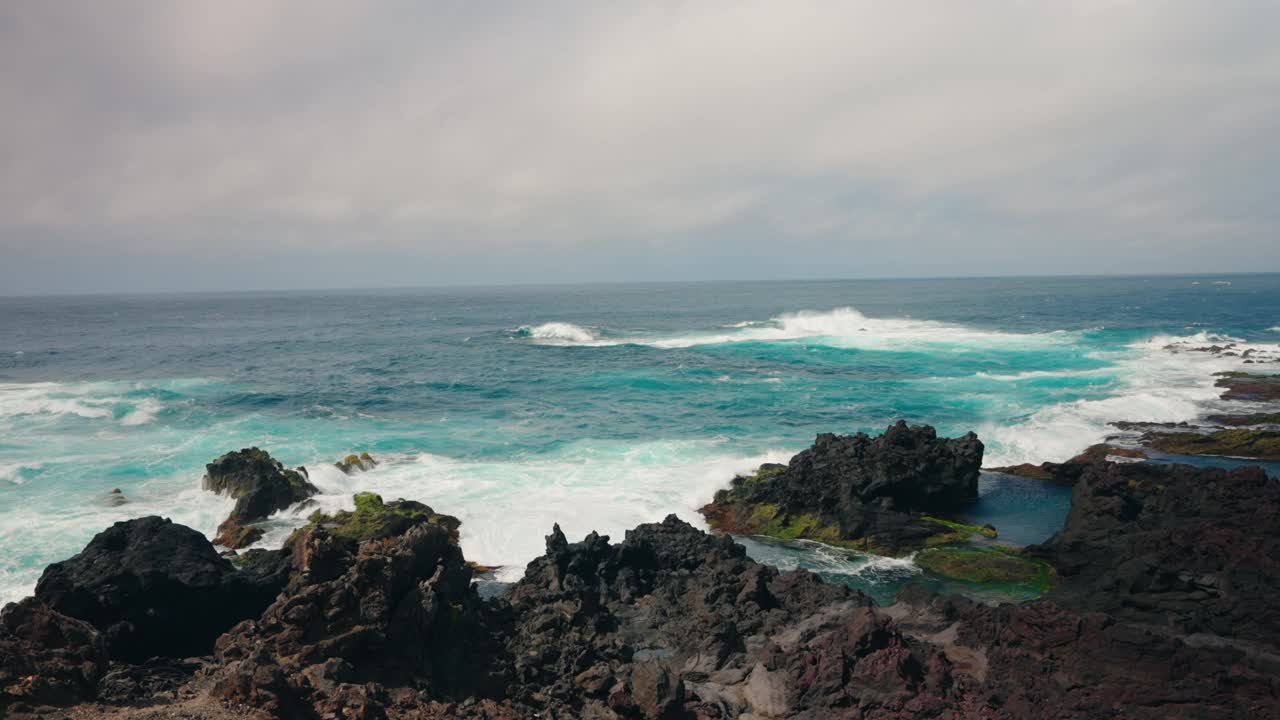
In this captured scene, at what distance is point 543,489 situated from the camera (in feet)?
85.6

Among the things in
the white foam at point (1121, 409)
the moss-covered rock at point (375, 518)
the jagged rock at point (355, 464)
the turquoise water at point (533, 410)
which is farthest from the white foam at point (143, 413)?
the white foam at point (1121, 409)

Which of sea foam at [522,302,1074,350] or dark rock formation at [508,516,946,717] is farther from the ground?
sea foam at [522,302,1074,350]

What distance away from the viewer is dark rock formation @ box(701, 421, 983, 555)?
69.4 ft

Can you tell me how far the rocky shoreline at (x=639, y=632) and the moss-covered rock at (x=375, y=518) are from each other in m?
4.77

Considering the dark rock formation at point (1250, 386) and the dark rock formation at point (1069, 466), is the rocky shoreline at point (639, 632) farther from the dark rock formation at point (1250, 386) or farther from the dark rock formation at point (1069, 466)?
the dark rock formation at point (1250, 386)

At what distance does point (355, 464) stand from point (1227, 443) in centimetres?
3541

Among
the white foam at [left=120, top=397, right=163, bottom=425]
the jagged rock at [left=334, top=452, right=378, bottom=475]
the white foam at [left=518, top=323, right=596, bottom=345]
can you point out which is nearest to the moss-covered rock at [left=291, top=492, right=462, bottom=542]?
the jagged rock at [left=334, top=452, right=378, bottom=475]

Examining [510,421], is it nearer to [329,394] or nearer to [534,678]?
[329,394]

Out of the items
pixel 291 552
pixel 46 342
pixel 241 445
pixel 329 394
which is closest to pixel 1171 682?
pixel 291 552

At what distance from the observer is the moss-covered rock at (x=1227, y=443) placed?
92.0 feet

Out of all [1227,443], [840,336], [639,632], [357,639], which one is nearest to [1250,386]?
[1227,443]

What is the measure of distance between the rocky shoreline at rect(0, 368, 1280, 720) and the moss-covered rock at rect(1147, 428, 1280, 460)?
1248cm

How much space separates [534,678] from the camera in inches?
501

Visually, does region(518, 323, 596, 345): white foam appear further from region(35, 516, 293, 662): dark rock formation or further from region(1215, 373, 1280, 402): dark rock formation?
region(35, 516, 293, 662): dark rock formation
